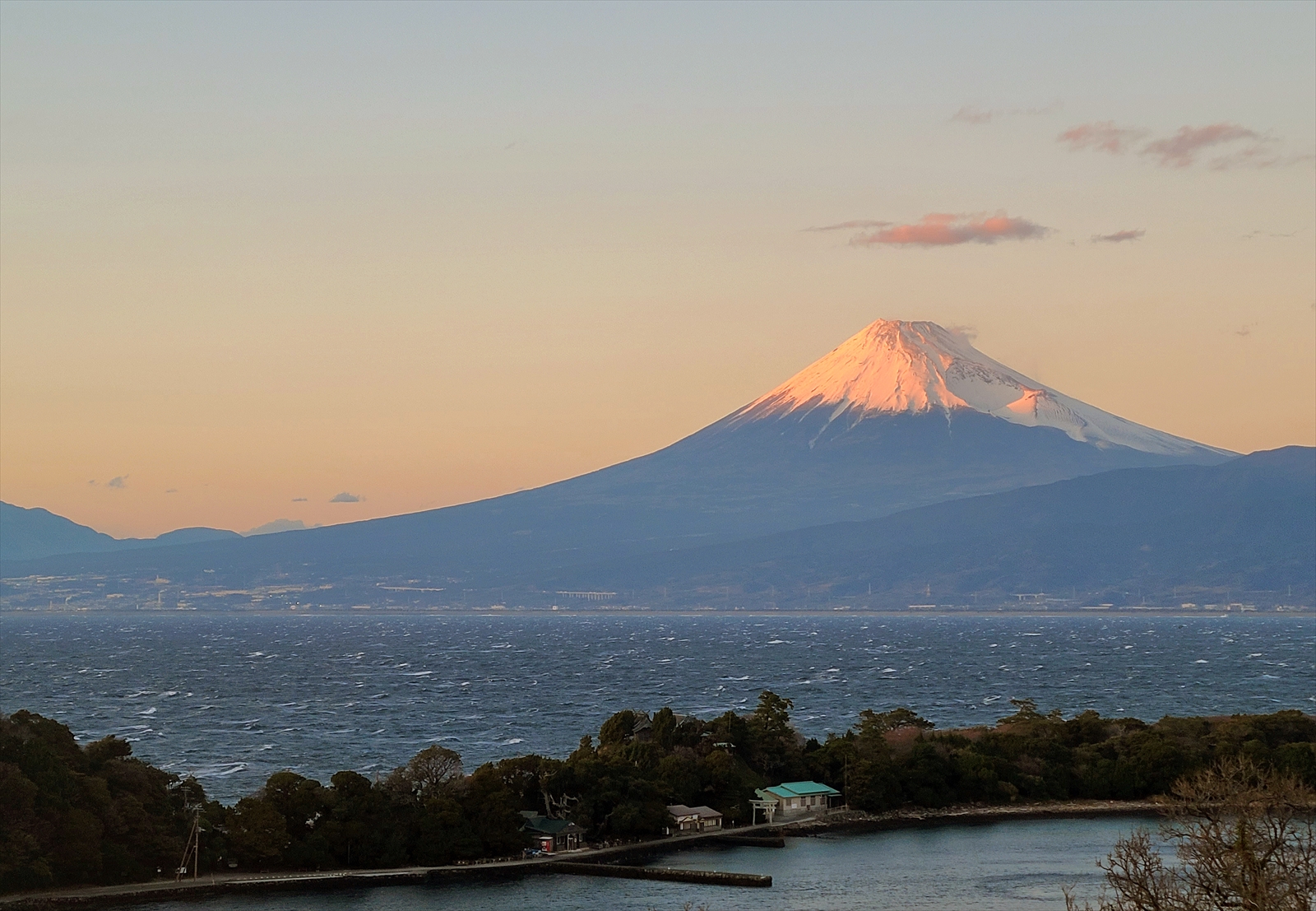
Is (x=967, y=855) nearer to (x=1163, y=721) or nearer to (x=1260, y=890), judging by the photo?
(x=1163, y=721)

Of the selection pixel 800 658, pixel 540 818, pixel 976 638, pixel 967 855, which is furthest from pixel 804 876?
pixel 976 638

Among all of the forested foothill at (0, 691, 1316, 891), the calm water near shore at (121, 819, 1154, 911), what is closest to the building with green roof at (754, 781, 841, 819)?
the forested foothill at (0, 691, 1316, 891)

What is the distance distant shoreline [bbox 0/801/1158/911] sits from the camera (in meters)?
42.4

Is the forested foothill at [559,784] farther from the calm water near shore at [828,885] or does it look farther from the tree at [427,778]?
the calm water near shore at [828,885]

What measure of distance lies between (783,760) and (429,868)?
59.7 ft

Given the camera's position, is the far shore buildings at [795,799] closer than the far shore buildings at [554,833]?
No

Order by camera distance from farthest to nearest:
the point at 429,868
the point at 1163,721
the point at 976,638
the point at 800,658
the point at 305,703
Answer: the point at 976,638 < the point at 800,658 < the point at 305,703 < the point at 1163,721 < the point at 429,868

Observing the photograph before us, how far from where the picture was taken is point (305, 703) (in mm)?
107062

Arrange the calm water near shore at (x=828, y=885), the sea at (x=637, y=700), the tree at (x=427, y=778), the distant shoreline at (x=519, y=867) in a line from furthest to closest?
1. the tree at (x=427, y=778)
2. the sea at (x=637, y=700)
3. the calm water near shore at (x=828, y=885)
4. the distant shoreline at (x=519, y=867)

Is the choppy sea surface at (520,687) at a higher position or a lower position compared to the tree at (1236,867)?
lower

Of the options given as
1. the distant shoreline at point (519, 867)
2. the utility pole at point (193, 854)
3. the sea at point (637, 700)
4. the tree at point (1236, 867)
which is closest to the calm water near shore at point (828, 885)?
the sea at point (637, 700)

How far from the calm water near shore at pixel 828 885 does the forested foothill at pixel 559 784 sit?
283 centimetres

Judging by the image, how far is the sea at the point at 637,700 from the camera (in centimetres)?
4516

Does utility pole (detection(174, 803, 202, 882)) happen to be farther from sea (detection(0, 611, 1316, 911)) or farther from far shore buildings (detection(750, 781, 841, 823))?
far shore buildings (detection(750, 781, 841, 823))
